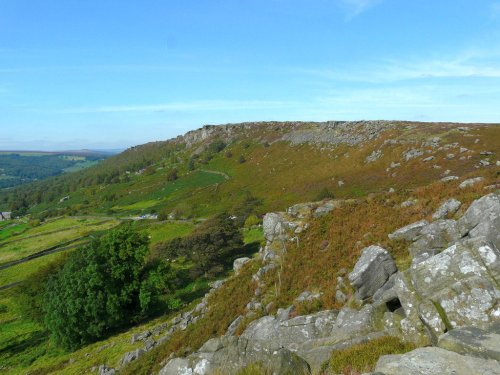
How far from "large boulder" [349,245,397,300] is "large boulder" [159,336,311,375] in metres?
7.69

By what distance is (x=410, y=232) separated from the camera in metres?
21.5

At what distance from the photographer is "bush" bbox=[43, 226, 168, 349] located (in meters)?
43.8

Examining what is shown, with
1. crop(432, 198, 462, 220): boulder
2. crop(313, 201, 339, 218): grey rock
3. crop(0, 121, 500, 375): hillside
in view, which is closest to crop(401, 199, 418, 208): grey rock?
crop(0, 121, 500, 375): hillside

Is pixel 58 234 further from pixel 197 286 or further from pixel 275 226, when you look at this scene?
pixel 275 226

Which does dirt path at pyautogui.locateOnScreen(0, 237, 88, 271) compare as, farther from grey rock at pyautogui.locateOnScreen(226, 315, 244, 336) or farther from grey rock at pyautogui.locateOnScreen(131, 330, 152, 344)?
grey rock at pyautogui.locateOnScreen(226, 315, 244, 336)

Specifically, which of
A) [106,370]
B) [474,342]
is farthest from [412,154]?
Answer: [474,342]

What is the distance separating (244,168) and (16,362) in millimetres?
A: 126447

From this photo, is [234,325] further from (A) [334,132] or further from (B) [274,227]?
(A) [334,132]

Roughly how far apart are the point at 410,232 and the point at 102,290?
40.4 meters

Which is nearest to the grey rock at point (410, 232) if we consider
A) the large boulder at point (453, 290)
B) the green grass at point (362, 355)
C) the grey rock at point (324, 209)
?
the large boulder at point (453, 290)

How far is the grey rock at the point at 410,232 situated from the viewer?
21.2 meters

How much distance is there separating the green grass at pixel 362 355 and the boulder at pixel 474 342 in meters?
1.88

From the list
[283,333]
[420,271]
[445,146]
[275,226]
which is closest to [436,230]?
[420,271]

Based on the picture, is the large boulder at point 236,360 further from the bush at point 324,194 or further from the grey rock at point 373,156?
the grey rock at point 373,156
